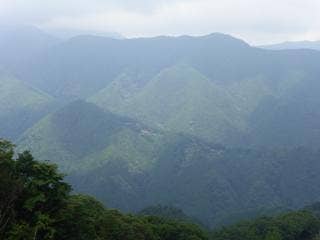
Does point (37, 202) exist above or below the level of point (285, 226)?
below

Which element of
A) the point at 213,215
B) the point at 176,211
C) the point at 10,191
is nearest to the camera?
the point at 10,191

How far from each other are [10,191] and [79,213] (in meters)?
7.32

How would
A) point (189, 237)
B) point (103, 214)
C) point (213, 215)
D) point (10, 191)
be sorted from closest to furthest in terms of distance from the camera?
point (10, 191)
point (103, 214)
point (189, 237)
point (213, 215)

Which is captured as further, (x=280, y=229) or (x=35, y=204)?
(x=280, y=229)

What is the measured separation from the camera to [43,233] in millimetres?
39625

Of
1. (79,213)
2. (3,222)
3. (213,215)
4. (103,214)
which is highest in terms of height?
(213,215)

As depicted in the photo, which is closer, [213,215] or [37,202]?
[37,202]

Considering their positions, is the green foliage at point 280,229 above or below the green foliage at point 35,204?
above

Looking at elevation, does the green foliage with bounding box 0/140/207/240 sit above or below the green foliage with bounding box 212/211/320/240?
below

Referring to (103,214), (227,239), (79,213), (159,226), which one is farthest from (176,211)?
(79,213)

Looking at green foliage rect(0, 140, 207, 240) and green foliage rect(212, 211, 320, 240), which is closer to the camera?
green foliage rect(0, 140, 207, 240)

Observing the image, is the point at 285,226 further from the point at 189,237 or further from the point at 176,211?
the point at 176,211

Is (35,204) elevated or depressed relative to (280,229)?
depressed

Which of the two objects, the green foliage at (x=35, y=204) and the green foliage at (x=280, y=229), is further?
the green foliage at (x=280, y=229)
